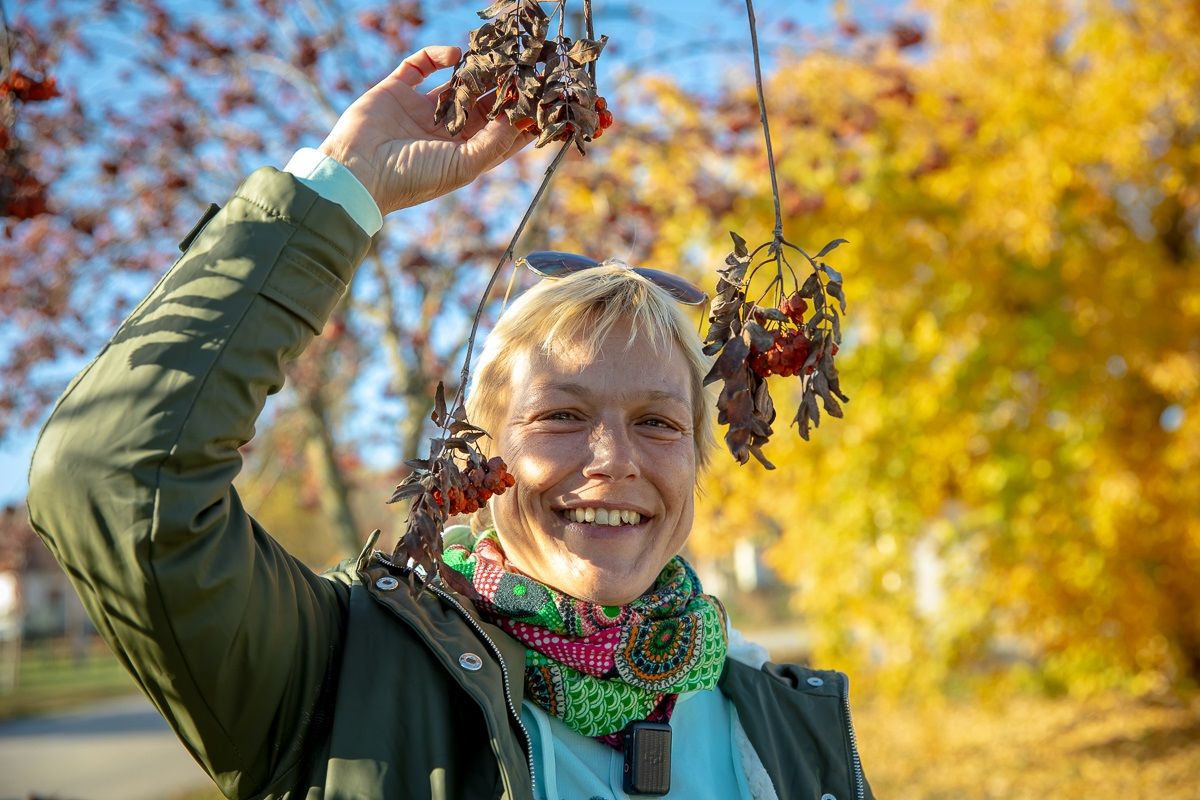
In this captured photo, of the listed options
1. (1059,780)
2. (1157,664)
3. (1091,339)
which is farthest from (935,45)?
(1059,780)

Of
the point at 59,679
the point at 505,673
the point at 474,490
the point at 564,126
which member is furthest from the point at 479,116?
the point at 59,679

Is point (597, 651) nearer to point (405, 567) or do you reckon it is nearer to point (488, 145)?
point (405, 567)

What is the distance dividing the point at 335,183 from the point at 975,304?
6.36m

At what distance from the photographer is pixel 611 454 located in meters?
1.92

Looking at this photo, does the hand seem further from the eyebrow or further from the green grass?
the green grass

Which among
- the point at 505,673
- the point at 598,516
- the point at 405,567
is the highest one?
the point at 598,516

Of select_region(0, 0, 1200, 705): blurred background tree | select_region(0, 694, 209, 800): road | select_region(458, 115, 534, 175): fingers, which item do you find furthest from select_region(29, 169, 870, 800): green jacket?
select_region(0, 694, 209, 800): road

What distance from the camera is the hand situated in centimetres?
162

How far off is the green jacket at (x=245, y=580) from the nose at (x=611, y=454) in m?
0.33

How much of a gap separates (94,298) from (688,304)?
17.6 feet

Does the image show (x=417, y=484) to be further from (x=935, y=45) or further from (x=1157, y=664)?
(x=1157, y=664)

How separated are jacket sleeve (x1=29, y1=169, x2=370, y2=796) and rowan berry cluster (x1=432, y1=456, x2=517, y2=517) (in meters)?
0.27

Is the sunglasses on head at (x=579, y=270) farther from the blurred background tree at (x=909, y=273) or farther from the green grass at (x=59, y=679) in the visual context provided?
the green grass at (x=59, y=679)

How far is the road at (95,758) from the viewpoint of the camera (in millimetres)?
10367
